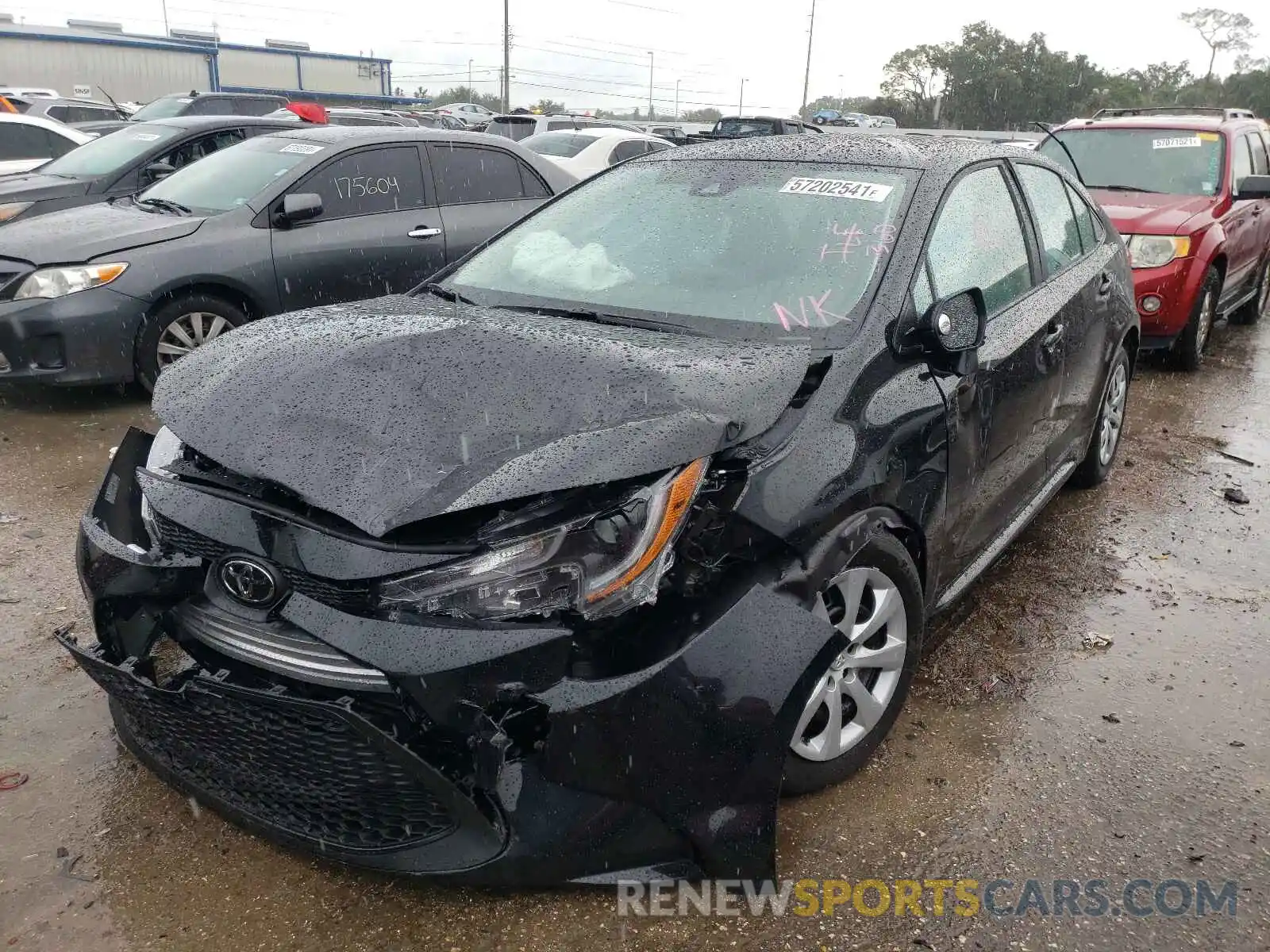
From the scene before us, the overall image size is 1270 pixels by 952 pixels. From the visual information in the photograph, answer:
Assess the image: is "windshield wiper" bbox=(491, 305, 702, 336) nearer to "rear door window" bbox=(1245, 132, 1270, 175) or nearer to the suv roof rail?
"rear door window" bbox=(1245, 132, 1270, 175)

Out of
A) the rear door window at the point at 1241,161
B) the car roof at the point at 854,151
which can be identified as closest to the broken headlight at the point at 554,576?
the car roof at the point at 854,151

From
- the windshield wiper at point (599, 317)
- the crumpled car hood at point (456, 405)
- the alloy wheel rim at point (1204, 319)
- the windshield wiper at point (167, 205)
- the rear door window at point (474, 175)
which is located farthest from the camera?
the alloy wheel rim at point (1204, 319)

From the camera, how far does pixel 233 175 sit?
6.06 metres

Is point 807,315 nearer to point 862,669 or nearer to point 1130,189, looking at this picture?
point 862,669

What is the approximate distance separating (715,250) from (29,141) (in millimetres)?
10252

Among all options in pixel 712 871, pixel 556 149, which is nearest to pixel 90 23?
pixel 556 149

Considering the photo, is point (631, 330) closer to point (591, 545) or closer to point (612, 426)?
point (612, 426)

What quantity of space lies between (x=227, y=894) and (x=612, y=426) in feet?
4.38

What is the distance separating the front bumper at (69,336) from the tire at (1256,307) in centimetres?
911

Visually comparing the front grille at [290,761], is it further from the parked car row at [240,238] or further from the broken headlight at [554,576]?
the parked car row at [240,238]

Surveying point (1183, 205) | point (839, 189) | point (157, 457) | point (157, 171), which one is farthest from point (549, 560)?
point (1183, 205)

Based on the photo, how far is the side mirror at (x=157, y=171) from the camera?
7133mm

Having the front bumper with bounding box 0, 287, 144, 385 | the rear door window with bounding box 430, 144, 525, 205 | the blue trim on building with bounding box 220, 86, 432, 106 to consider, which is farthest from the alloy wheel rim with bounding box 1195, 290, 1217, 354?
the blue trim on building with bounding box 220, 86, 432, 106

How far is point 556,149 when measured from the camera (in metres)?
13.0
